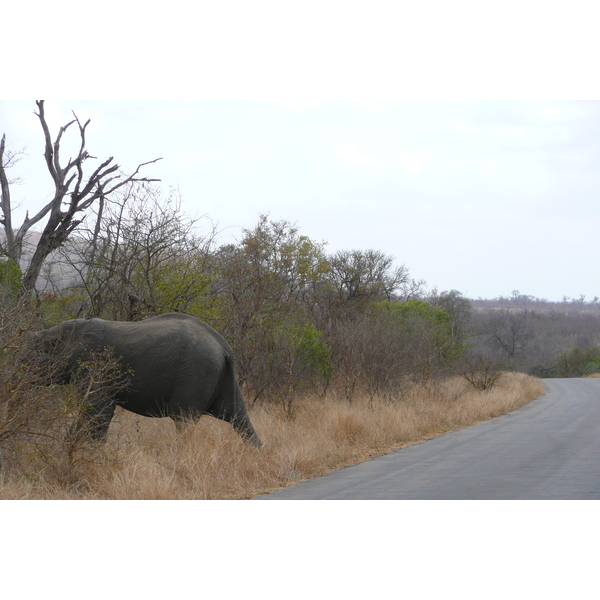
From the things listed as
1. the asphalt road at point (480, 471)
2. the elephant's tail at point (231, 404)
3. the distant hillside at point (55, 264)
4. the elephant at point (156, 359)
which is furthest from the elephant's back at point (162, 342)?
the distant hillside at point (55, 264)

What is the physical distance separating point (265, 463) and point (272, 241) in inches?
951

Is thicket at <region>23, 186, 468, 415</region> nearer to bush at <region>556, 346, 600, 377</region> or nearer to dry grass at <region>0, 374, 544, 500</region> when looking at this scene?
dry grass at <region>0, 374, 544, 500</region>

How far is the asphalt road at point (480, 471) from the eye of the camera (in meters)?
8.03

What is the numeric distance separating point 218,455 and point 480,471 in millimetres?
3472

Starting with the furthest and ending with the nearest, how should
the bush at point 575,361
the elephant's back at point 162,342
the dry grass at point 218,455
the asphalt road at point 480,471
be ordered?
the bush at point 575,361 < the elephant's back at point 162,342 < the asphalt road at point 480,471 < the dry grass at point 218,455

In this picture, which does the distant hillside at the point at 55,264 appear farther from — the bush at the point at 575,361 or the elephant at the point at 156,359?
the bush at the point at 575,361

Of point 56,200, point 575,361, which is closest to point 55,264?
point 56,200

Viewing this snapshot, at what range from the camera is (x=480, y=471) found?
9656 mm

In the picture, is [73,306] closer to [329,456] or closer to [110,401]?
[110,401]

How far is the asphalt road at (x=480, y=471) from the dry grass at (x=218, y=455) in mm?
479

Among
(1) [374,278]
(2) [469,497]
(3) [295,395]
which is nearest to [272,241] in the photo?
(1) [374,278]

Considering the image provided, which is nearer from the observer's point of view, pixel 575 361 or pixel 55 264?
pixel 55 264

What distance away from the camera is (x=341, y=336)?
66.5 feet

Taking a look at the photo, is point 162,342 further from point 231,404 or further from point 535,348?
point 535,348
